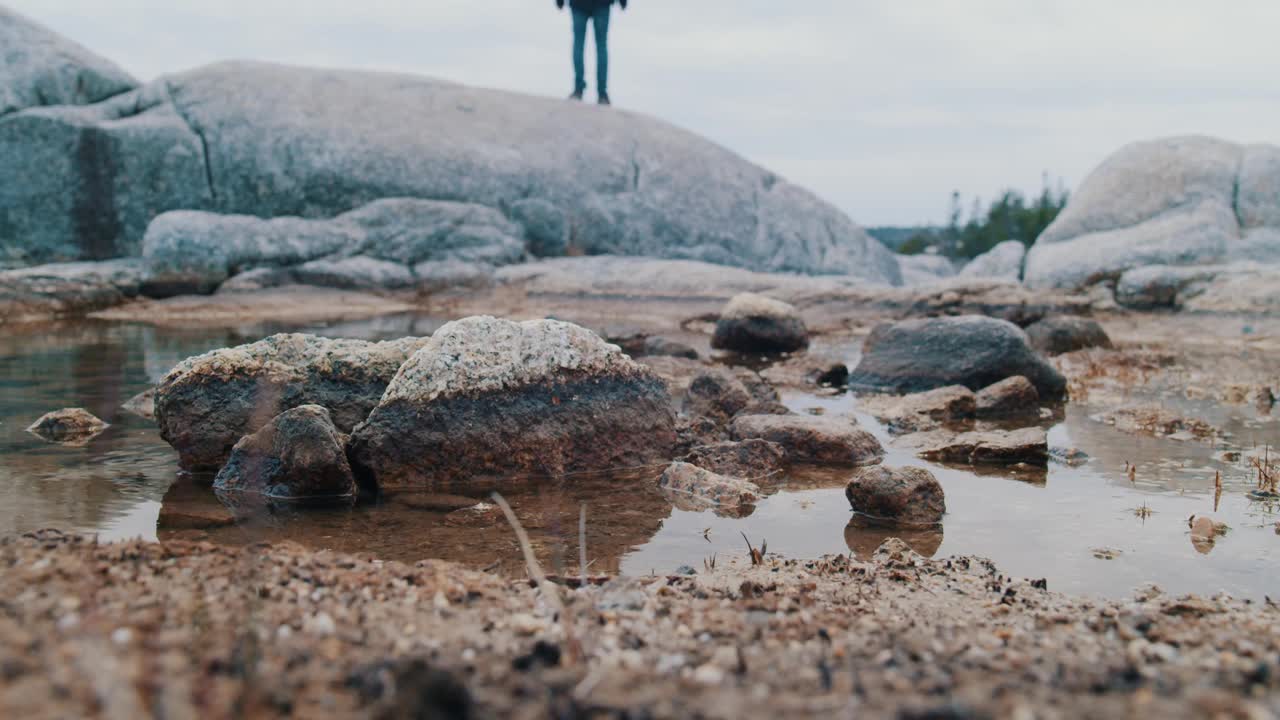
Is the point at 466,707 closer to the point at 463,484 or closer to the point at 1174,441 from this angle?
the point at 463,484

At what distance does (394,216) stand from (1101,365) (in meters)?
14.6

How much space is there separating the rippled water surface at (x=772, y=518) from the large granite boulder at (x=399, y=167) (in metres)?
15.2

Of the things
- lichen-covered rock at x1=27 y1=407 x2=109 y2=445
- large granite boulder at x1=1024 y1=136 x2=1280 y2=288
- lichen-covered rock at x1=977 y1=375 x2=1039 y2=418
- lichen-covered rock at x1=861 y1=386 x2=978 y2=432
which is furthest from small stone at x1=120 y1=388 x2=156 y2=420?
large granite boulder at x1=1024 y1=136 x2=1280 y2=288

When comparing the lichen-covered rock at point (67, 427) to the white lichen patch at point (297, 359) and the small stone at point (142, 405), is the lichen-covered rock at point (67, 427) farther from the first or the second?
the white lichen patch at point (297, 359)

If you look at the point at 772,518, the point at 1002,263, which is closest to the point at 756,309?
the point at 772,518

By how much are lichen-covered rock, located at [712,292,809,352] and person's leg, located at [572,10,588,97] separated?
10.2 meters

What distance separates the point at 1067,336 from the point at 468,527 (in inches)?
411

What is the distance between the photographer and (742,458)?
633 cm

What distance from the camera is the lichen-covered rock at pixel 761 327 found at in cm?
1353

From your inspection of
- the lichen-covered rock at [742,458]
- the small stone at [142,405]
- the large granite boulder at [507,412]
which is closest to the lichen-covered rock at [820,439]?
the lichen-covered rock at [742,458]

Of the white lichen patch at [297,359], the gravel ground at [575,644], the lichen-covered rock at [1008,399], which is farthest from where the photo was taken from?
the lichen-covered rock at [1008,399]

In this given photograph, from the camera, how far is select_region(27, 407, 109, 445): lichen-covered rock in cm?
693

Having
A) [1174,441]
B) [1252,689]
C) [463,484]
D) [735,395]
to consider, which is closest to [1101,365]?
[1174,441]

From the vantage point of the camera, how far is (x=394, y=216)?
2095 cm
